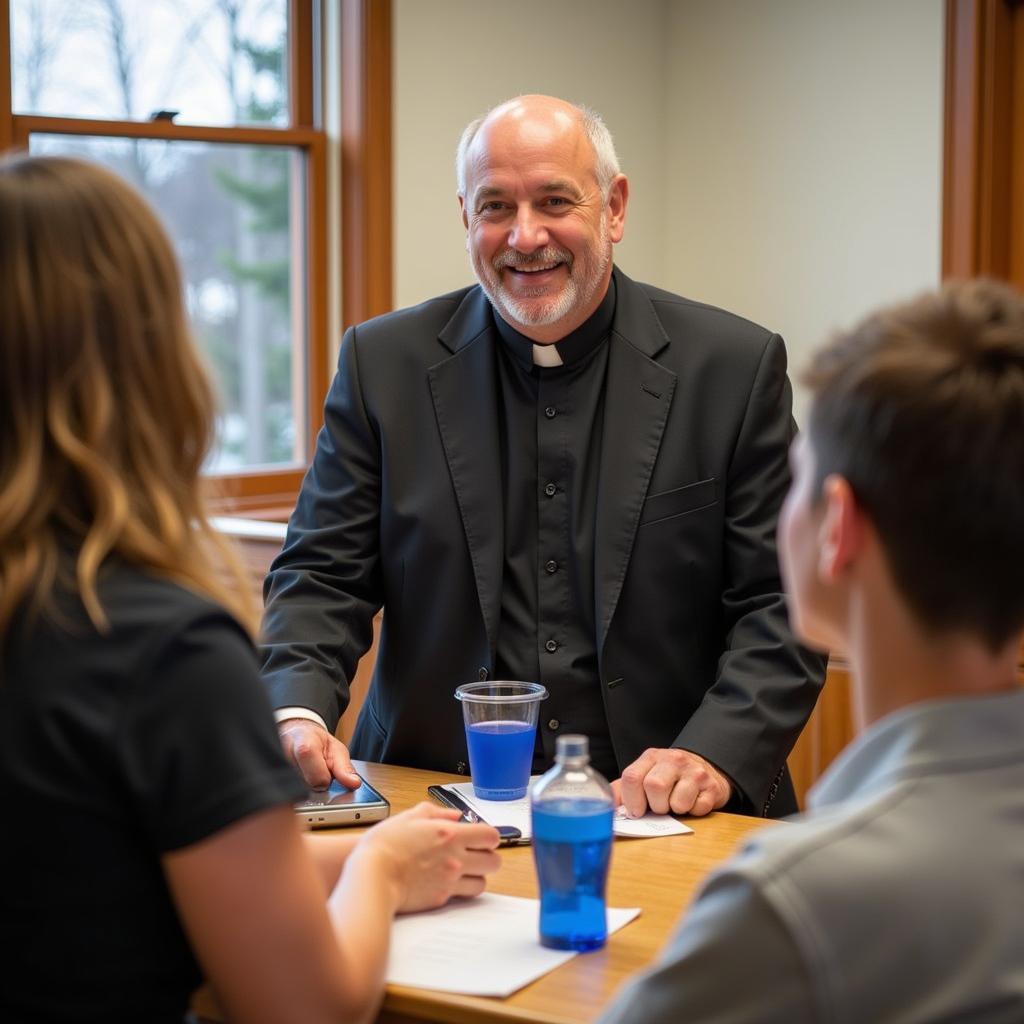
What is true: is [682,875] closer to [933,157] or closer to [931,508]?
[931,508]

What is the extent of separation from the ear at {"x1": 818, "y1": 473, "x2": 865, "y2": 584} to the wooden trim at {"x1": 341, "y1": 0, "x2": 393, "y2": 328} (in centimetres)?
317

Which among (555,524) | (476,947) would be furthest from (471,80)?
(476,947)

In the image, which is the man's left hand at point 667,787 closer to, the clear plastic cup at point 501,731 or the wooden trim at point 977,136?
the clear plastic cup at point 501,731

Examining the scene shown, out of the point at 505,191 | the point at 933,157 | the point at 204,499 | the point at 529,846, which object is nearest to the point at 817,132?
the point at 933,157

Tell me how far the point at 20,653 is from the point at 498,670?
1.25 metres

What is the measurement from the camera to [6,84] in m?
3.63

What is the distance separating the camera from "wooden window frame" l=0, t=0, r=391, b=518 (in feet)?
13.5

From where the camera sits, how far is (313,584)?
91.9 inches

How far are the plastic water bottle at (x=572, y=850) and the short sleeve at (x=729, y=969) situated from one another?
1.39 ft

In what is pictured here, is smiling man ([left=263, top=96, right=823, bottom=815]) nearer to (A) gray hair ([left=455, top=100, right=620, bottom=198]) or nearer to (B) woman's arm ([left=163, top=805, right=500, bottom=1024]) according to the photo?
(A) gray hair ([left=455, top=100, right=620, bottom=198])

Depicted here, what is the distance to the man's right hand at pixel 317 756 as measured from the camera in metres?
1.94

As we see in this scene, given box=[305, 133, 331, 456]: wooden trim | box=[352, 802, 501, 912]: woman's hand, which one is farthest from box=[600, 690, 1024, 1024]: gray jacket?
box=[305, 133, 331, 456]: wooden trim

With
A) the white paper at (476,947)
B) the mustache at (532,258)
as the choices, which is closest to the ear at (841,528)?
the white paper at (476,947)

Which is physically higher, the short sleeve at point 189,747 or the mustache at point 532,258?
the mustache at point 532,258
